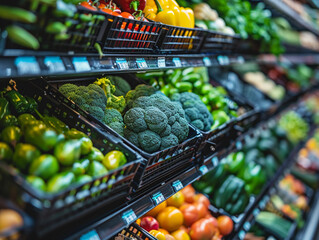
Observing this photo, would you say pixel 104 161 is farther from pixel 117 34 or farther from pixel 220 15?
pixel 220 15

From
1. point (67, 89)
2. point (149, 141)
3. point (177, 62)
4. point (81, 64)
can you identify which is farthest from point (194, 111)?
point (81, 64)

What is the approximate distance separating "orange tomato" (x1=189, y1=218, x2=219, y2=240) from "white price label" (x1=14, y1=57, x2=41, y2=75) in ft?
4.68

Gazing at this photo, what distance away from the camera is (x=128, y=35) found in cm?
132

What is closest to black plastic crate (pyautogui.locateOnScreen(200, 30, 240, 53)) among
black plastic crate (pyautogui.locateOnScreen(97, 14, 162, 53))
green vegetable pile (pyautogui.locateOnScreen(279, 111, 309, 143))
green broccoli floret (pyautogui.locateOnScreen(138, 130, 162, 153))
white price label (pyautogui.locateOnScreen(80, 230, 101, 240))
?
→ black plastic crate (pyautogui.locateOnScreen(97, 14, 162, 53))

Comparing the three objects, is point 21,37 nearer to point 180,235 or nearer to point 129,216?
point 129,216

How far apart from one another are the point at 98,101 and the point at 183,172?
1.97 feet

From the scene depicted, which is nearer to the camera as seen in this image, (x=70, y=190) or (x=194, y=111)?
(x=70, y=190)

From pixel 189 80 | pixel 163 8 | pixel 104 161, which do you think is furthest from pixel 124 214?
pixel 189 80

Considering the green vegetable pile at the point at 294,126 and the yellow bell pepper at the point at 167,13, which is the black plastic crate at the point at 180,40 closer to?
the yellow bell pepper at the point at 167,13

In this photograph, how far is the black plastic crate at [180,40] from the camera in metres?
1.55

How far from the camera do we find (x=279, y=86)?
510 centimetres

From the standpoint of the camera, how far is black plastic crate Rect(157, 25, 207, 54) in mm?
1551

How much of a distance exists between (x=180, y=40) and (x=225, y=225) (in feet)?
4.32

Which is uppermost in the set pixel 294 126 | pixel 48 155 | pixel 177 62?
pixel 177 62
